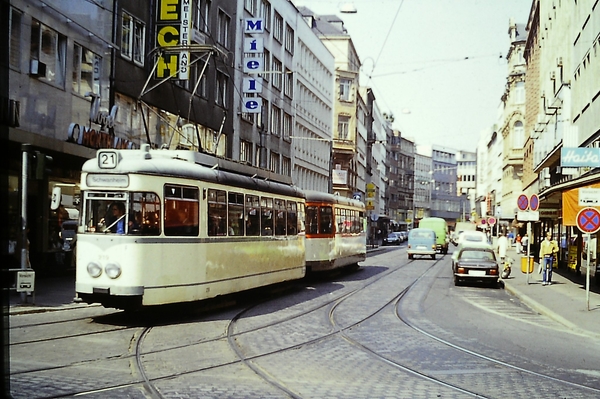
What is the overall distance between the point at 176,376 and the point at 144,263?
4.71 meters

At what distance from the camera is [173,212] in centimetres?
1448

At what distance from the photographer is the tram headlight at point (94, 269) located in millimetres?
13727

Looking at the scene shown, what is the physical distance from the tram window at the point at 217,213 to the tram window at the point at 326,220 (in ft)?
33.7

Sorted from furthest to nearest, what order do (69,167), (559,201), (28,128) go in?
(559,201), (69,167), (28,128)

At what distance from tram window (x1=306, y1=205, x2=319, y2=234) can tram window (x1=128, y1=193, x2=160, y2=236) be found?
11.9m

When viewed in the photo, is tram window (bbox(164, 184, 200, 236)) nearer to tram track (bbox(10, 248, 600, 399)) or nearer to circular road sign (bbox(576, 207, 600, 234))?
tram track (bbox(10, 248, 600, 399))

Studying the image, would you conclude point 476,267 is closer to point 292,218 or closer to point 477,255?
point 477,255

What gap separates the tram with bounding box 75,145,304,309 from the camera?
1371cm

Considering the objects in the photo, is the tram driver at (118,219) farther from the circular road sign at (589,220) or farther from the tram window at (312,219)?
the tram window at (312,219)

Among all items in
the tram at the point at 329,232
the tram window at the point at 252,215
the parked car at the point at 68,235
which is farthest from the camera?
the tram at the point at 329,232

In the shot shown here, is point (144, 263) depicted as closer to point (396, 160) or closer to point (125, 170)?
point (125, 170)

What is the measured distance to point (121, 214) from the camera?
545 inches

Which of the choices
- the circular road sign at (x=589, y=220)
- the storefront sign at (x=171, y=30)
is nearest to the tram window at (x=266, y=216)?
the circular road sign at (x=589, y=220)

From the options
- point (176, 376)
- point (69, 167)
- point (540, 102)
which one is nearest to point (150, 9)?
point (69, 167)
